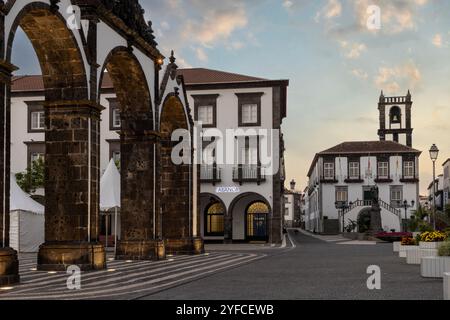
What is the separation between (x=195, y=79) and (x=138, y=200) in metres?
23.4

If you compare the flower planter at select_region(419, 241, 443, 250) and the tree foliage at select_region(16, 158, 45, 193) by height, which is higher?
the tree foliage at select_region(16, 158, 45, 193)

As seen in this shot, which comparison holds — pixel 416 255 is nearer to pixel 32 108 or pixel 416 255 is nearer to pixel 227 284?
pixel 227 284

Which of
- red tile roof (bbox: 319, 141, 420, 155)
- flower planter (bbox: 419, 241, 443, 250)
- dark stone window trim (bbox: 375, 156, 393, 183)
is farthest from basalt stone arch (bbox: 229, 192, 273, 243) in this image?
red tile roof (bbox: 319, 141, 420, 155)

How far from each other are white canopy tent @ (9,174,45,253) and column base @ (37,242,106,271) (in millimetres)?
10529

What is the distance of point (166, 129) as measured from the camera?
27.8m

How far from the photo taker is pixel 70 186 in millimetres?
17453

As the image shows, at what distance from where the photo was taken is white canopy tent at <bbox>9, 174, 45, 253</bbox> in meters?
27.9

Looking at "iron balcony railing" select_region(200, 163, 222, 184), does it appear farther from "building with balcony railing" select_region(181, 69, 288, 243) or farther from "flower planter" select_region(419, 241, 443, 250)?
"flower planter" select_region(419, 241, 443, 250)

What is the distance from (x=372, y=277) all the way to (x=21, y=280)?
→ 7.47m

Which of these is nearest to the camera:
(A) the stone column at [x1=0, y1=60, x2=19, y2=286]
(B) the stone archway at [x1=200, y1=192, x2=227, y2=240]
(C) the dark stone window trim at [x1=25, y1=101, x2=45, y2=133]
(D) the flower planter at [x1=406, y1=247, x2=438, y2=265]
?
(A) the stone column at [x1=0, y1=60, x2=19, y2=286]

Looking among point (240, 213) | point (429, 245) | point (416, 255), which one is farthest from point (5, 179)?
point (240, 213)

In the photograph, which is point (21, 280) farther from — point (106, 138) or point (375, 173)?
point (375, 173)

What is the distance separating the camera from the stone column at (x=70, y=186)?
56.5 ft

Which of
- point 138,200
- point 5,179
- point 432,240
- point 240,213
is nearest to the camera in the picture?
point 5,179
